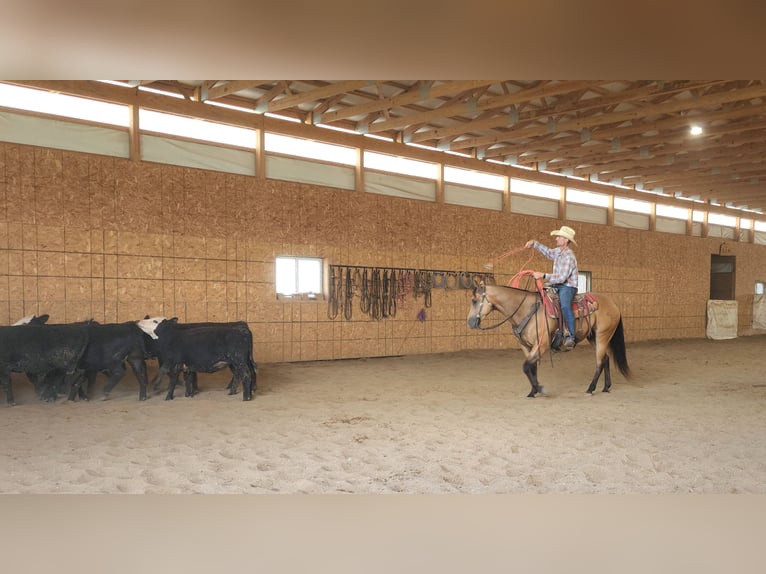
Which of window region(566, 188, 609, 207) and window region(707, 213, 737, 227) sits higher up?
window region(566, 188, 609, 207)

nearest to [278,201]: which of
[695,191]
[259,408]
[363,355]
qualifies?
[363,355]

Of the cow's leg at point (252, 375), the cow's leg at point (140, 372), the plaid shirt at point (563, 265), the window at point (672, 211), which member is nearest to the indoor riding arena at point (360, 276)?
the cow's leg at point (140, 372)

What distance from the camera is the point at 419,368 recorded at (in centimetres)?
973

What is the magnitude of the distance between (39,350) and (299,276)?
4915 millimetres

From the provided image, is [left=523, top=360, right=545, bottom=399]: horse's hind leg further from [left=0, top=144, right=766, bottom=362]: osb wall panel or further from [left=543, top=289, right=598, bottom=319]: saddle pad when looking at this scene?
[left=0, top=144, right=766, bottom=362]: osb wall panel

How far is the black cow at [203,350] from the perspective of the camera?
6.64m

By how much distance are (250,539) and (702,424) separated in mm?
5132

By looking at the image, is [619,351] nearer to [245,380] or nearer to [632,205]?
[245,380]

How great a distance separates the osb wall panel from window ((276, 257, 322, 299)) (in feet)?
0.77

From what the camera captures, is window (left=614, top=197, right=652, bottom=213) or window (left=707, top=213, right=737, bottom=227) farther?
window (left=707, top=213, right=737, bottom=227)

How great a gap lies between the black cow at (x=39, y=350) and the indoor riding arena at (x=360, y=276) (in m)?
0.05

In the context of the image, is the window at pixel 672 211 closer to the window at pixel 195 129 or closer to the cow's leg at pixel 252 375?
the window at pixel 195 129

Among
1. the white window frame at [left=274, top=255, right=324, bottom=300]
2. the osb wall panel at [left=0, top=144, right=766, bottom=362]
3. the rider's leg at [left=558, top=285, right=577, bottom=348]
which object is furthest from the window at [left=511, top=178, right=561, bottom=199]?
the rider's leg at [left=558, top=285, right=577, bottom=348]

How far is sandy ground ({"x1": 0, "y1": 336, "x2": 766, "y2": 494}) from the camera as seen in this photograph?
3.64 m
